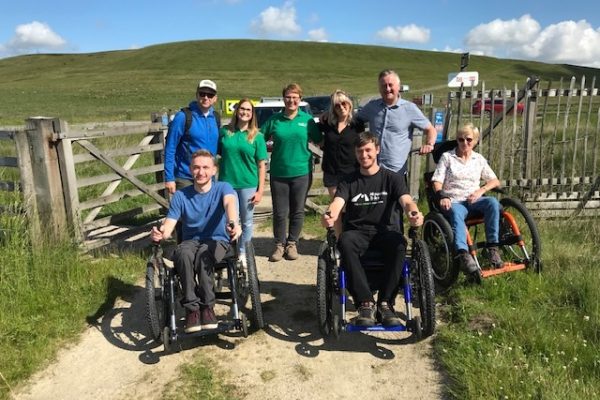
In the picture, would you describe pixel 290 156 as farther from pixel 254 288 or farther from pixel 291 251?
pixel 254 288

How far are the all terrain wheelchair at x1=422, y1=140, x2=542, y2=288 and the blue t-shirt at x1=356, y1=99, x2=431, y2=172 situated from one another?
0.46m

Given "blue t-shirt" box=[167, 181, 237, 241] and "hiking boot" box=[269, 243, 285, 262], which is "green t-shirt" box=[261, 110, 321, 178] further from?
"blue t-shirt" box=[167, 181, 237, 241]

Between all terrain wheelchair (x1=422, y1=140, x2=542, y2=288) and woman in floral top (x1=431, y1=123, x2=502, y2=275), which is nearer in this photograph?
all terrain wheelchair (x1=422, y1=140, x2=542, y2=288)

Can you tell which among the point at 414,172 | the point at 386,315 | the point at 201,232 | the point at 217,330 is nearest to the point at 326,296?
the point at 386,315

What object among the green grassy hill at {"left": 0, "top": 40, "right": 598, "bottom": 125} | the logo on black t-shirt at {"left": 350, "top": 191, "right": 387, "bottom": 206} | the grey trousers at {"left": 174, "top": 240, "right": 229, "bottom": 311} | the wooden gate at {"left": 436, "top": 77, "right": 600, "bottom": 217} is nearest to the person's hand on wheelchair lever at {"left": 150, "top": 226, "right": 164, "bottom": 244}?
the grey trousers at {"left": 174, "top": 240, "right": 229, "bottom": 311}

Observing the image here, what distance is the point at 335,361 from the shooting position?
3.44 m

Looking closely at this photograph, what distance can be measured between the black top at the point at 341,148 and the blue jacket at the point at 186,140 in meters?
1.08

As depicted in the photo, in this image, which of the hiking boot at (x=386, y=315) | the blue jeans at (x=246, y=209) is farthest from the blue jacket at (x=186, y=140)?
the hiking boot at (x=386, y=315)

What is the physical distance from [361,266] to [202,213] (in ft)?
4.40

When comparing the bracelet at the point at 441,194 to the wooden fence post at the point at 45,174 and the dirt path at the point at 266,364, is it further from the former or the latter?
the wooden fence post at the point at 45,174

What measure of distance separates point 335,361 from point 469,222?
78.6 inches

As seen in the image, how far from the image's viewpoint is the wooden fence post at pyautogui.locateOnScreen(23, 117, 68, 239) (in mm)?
5113

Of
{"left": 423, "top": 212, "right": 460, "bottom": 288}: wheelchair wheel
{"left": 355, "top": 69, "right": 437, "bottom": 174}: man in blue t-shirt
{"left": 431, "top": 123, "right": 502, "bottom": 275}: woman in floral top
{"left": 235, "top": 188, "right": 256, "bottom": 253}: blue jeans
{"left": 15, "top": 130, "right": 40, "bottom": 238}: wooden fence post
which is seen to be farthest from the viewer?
{"left": 15, "top": 130, "right": 40, "bottom": 238}: wooden fence post

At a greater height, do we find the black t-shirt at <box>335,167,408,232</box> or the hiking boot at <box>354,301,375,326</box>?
the black t-shirt at <box>335,167,408,232</box>
